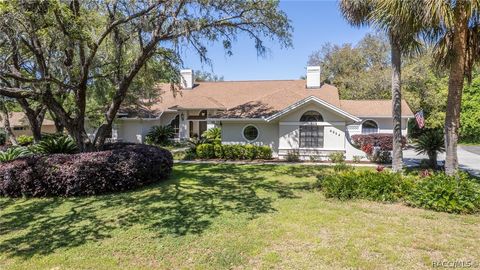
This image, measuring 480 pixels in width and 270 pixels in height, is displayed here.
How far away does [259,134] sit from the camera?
744 inches

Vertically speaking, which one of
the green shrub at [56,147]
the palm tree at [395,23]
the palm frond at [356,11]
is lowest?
the green shrub at [56,147]

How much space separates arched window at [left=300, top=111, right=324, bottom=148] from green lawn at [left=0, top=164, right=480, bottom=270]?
824 cm

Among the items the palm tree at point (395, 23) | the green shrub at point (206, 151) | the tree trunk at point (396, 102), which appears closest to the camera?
the palm tree at point (395, 23)

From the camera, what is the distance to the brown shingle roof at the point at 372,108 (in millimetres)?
26500

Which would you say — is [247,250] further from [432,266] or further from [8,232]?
[8,232]

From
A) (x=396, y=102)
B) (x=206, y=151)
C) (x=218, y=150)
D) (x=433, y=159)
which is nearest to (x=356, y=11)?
(x=396, y=102)

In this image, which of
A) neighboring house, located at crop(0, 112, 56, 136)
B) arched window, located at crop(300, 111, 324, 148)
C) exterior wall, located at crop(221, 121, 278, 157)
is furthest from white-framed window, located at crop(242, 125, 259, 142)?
neighboring house, located at crop(0, 112, 56, 136)

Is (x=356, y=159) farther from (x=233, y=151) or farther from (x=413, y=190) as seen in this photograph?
(x=413, y=190)

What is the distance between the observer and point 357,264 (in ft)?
17.1

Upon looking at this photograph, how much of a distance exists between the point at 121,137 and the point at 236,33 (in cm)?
1791

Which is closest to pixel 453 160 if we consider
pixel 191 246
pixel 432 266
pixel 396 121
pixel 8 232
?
pixel 396 121

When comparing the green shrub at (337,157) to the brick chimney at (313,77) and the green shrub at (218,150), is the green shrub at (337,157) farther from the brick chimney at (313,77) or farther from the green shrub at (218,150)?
the brick chimney at (313,77)

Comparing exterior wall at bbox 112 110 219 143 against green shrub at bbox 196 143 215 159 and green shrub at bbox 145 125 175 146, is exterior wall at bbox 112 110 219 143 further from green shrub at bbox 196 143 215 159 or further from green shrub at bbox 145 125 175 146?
green shrub at bbox 196 143 215 159

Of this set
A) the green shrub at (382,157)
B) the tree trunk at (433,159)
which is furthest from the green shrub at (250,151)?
the tree trunk at (433,159)
